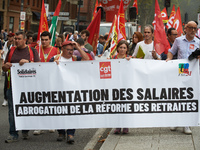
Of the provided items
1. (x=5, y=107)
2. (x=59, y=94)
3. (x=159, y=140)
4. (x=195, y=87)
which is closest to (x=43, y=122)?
(x=59, y=94)

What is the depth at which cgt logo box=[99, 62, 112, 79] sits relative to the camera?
24.8 ft

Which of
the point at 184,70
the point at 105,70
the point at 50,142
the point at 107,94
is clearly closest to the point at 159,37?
the point at 184,70

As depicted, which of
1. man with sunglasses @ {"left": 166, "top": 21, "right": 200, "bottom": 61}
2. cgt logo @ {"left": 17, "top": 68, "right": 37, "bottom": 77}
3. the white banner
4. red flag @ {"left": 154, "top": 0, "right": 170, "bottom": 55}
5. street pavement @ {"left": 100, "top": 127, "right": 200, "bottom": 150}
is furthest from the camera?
red flag @ {"left": 154, "top": 0, "right": 170, "bottom": 55}

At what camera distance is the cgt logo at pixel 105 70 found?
7.55 m

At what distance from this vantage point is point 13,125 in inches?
314

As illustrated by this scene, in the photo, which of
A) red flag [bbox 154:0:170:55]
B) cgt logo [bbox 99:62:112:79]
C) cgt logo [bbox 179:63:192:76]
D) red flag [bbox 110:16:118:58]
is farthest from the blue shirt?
cgt logo [bbox 99:62:112:79]

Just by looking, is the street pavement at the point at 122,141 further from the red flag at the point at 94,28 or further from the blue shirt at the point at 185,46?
the red flag at the point at 94,28

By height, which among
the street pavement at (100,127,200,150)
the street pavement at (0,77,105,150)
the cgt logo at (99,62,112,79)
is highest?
the cgt logo at (99,62,112,79)

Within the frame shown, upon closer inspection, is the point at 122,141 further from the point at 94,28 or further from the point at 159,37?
the point at 94,28

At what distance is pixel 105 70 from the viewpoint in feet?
24.9

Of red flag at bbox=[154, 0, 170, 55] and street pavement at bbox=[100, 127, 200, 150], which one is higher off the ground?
red flag at bbox=[154, 0, 170, 55]

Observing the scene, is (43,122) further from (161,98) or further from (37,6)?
(37,6)

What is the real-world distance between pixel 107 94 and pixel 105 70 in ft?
1.24

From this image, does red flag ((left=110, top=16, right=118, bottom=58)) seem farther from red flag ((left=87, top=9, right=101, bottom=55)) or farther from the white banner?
the white banner
